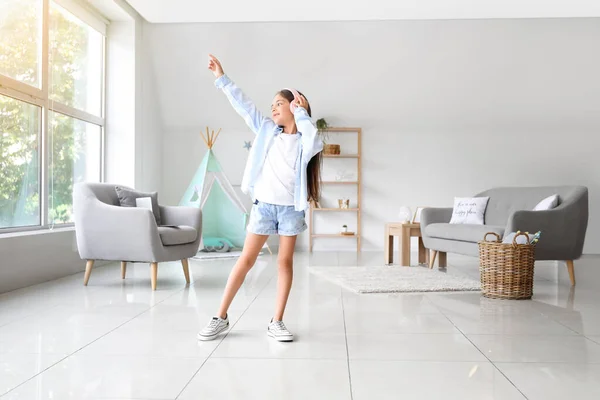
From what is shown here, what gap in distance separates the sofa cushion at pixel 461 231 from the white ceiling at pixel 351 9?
2046 mm

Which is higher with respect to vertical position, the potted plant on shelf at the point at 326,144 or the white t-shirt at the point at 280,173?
the potted plant on shelf at the point at 326,144

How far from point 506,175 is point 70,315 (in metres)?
5.77

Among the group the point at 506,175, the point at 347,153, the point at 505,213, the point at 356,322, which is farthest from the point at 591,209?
the point at 356,322

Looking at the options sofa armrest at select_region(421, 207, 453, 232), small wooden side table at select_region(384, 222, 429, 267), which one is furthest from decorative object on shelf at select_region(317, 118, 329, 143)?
sofa armrest at select_region(421, 207, 453, 232)

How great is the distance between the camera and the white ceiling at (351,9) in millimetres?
5215

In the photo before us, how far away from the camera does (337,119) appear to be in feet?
23.7

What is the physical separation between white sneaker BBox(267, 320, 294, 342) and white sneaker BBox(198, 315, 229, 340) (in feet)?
0.65

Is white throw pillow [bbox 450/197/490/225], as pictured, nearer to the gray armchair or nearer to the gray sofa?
the gray sofa

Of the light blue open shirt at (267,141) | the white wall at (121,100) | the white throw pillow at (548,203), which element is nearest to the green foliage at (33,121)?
the white wall at (121,100)

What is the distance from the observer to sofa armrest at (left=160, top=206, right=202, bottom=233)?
14.6 feet

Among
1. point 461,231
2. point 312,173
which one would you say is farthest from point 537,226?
point 312,173

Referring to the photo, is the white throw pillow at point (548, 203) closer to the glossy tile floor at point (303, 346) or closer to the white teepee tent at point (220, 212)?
the glossy tile floor at point (303, 346)

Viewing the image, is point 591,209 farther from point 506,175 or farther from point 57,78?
point 57,78

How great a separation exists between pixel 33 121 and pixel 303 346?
3185mm
